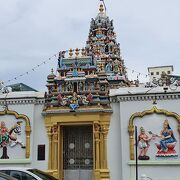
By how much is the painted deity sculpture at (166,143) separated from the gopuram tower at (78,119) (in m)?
2.39

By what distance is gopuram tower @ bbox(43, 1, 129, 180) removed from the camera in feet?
50.2

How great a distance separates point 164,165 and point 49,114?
5.53 metres

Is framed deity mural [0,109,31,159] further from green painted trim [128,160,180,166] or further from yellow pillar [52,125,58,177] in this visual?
green painted trim [128,160,180,166]

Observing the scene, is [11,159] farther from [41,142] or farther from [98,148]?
[98,148]

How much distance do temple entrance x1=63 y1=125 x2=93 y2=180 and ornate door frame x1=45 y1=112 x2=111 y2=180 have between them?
0.37 m

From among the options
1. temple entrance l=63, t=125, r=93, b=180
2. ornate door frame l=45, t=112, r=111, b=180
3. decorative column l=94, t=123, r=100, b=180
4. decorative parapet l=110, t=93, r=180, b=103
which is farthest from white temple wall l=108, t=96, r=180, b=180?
temple entrance l=63, t=125, r=93, b=180

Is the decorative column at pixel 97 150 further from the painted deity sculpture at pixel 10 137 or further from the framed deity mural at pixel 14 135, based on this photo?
the painted deity sculpture at pixel 10 137

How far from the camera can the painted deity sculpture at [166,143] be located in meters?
14.6

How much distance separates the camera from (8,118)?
53.6 feet

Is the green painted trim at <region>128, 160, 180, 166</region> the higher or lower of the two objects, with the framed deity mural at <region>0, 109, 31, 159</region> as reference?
lower

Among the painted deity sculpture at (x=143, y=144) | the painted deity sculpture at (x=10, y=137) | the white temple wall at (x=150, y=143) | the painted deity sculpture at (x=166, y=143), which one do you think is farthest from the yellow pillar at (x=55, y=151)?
the painted deity sculpture at (x=166, y=143)

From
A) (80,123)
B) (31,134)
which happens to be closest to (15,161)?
(31,134)

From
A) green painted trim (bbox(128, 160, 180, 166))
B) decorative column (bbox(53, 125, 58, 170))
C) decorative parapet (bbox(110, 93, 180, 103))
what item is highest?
decorative parapet (bbox(110, 93, 180, 103))

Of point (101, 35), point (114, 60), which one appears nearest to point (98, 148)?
point (114, 60)
